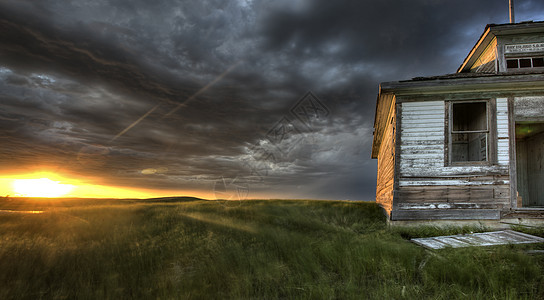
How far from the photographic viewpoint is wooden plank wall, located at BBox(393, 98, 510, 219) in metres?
8.15

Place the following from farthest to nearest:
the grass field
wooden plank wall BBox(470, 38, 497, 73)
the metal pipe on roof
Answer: the metal pipe on roof
wooden plank wall BBox(470, 38, 497, 73)
the grass field

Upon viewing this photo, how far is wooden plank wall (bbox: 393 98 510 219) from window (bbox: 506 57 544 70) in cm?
341

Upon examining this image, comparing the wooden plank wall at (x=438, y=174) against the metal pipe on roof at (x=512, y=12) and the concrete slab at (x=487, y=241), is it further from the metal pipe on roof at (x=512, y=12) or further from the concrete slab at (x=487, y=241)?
the metal pipe on roof at (x=512, y=12)

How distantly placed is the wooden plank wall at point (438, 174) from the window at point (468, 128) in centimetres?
165

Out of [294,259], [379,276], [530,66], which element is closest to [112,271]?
[294,259]

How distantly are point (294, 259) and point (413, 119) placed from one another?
6235 millimetres

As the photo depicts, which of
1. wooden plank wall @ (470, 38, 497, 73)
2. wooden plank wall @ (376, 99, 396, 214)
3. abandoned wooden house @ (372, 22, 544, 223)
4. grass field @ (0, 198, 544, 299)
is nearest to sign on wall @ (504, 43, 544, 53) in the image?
wooden plank wall @ (470, 38, 497, 73)

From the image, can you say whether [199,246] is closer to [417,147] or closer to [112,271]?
[112,271]

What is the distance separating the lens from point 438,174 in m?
8.44

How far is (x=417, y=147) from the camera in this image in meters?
8.70

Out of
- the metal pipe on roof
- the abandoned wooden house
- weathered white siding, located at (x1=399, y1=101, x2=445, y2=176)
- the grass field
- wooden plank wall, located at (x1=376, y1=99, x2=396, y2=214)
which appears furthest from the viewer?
the metal pipe on roof

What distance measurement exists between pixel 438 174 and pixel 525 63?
20.7 feet

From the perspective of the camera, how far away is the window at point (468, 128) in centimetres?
1026

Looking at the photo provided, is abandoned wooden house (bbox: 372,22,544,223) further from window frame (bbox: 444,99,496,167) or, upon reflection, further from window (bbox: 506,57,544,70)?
window (bbox: 506,57,544,70)
